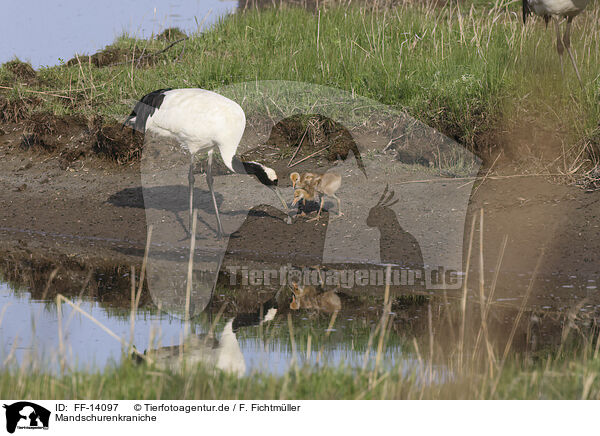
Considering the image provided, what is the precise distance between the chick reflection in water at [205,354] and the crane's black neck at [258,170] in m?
2.78

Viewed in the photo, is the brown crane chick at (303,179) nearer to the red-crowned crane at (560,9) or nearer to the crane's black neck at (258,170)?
the crane's black neck at (258,170)

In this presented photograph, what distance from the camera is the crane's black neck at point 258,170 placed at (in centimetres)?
766

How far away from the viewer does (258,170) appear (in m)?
7.79

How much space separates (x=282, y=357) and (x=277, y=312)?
1083 mm

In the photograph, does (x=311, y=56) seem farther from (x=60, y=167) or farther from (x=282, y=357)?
(x=282, y=357)

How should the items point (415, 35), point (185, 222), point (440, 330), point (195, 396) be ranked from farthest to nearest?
point (415, 35) < point (185, 222) < point (440, 330) < point (195, 396)

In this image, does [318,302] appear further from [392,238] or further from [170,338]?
[392,238]

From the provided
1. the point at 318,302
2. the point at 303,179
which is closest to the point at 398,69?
the point at 303,179

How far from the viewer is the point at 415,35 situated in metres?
9.62

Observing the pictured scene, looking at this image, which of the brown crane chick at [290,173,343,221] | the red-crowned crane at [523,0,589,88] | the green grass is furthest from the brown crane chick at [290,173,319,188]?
the red-crowned crane at [523,0,589,88]

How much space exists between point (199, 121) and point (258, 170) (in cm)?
81

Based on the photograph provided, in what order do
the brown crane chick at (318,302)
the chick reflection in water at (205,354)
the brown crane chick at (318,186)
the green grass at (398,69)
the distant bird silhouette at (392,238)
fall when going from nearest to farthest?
the chick reflection in water at (205,354) → the brown crane chick at (318,302) → the distant bird silhouette at (392,238) → the brown crane chick at (318,186) → the green grass at (398,69)

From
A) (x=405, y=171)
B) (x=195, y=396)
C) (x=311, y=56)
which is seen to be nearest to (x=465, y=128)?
(x=405, y=171)

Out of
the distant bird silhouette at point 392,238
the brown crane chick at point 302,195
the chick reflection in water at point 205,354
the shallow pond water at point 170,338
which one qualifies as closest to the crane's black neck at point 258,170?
the brown crane chick at point 302,195
